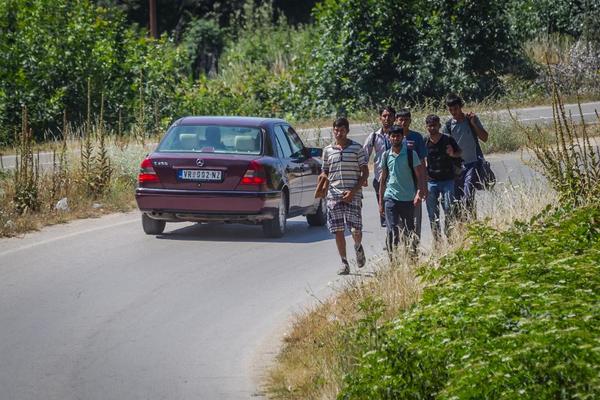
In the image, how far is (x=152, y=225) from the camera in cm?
1800

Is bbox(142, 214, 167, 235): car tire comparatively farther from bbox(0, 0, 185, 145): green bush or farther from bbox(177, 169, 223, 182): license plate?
bbox(0, 0, 185, 145): green bush

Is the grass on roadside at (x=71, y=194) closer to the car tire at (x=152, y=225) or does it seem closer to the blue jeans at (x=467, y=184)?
the car tire at (x=152, y=225)

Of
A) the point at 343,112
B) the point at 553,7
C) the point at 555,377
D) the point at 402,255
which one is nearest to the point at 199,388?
the point at 402,255

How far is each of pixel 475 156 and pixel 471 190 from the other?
0.40 m

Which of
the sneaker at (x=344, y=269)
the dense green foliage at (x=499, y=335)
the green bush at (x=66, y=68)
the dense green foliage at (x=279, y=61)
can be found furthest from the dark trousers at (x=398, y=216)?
the green bush at (x=66, y=68)

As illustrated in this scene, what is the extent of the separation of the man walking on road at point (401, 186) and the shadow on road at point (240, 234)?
3.59 m

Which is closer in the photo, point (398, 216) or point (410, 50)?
point (398, 216)

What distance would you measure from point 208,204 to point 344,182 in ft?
10.3

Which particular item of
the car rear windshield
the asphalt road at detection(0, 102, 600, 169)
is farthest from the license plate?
the asphalt road at detection(0, 102, 600, 169)

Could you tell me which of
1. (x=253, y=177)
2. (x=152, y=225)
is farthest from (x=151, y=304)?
(x=152, y=225)

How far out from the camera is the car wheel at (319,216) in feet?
63.4

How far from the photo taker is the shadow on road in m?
17.8

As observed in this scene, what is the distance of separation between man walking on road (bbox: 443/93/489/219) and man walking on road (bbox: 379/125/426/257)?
119 cm

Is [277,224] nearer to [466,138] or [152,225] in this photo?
[152,225]
